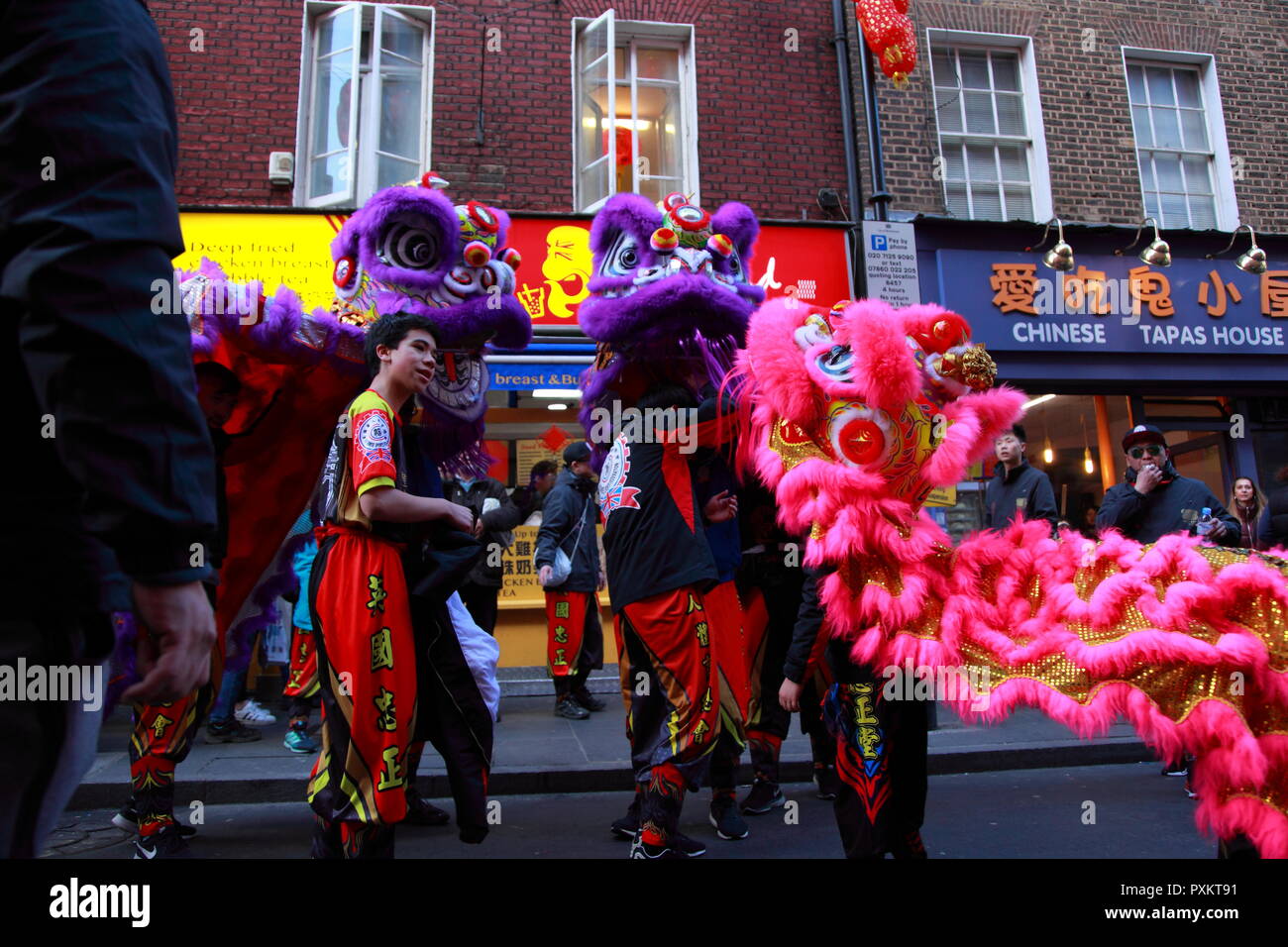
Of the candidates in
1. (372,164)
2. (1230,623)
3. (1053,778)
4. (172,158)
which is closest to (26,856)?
(172,158)

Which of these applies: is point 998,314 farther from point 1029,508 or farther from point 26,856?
point 26,856

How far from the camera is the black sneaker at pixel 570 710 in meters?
6.83

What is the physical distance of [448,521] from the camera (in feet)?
9.59

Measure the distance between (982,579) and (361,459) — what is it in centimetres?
195

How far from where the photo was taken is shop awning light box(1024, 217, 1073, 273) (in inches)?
355

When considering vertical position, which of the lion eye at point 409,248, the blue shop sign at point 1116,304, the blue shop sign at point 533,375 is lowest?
the lion eye at point 409,248

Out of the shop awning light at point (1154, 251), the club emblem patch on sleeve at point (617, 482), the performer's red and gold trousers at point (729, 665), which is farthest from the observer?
the shop awning light at point (1154, 251)

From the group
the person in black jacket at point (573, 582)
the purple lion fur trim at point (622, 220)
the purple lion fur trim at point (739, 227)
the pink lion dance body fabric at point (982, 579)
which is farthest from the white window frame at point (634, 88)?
the pink lion dance body fabric at point (982, 579)

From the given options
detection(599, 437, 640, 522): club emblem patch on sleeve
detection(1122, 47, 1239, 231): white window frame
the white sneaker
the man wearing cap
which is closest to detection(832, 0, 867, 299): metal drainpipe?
detection(1122, 47, 1239, 231): white window frame

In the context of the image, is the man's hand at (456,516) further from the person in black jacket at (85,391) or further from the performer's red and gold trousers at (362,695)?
the person in black jacket at (85,391)

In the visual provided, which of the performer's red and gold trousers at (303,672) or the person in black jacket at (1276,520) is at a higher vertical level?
the person in black jacket at (1276,520)

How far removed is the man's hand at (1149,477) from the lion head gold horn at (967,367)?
286 centimetres

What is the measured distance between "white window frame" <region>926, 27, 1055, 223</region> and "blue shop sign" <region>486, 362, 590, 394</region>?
4.63m

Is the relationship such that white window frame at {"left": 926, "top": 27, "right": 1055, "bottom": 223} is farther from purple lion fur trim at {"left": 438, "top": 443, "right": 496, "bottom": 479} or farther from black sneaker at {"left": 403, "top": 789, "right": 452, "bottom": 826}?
black sneaker at {"left": 403, "top": 789, "right": 452, "bottom": 826}
